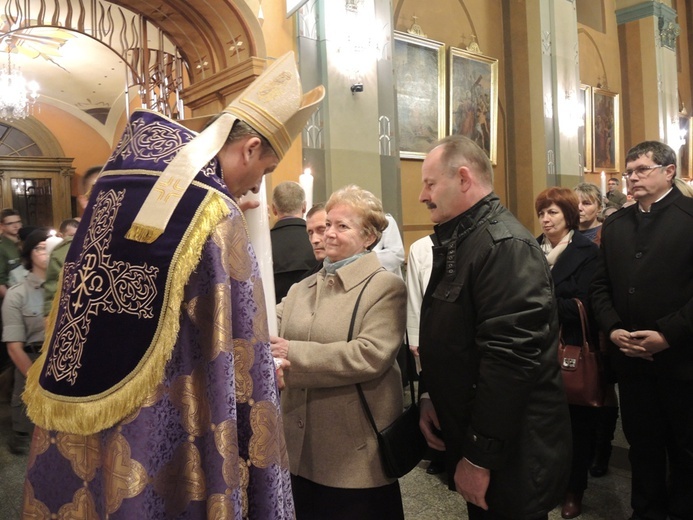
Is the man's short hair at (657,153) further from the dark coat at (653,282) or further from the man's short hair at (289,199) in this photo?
the man's short hair at (289,199)

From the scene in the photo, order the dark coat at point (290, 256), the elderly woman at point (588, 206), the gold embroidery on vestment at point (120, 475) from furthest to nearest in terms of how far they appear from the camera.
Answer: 1. the elderly woman at point (588, 206)
2. the dark coat at point (290, 256)
3. the gold embroidery on vestment at point (120, 475)

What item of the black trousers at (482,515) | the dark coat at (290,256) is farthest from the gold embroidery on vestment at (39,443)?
the dark coat at (290,256)

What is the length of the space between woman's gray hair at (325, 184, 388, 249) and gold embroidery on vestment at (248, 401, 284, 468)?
932 millimetres

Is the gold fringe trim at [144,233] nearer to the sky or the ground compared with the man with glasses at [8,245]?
nearer to the ground

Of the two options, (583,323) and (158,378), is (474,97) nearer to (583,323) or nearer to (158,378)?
(583,323)

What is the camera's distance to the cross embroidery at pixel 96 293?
1425 mm

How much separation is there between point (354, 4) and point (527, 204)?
15.7 ft

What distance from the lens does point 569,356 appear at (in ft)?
10.0

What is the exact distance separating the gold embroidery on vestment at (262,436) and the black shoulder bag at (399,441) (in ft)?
2.00

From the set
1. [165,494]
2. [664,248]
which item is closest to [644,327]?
[664,248]

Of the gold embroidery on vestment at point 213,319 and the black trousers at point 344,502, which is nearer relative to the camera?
the gold embroidery on vestment at point 213,319

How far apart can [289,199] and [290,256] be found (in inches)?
16.6

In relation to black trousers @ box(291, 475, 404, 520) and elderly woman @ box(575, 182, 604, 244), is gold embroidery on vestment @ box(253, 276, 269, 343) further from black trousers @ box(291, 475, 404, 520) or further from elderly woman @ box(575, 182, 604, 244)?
elderly woman @ box(575, 182, 604, 244)

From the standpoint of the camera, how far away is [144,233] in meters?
1.42
